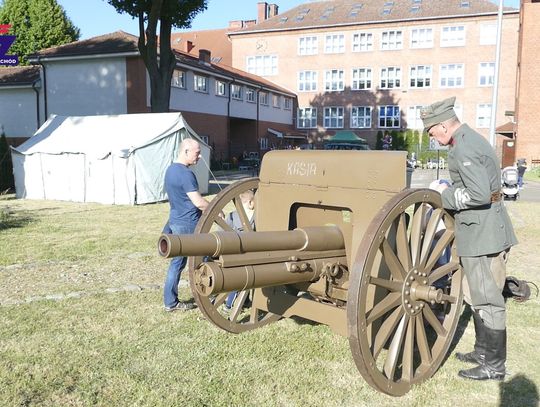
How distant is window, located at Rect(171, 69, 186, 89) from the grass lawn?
2352 cm

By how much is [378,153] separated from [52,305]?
3.73 metres

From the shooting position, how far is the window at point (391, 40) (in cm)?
4519

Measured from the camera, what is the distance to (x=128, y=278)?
6.82 m

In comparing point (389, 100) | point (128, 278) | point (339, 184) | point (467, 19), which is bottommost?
point (128, 278)

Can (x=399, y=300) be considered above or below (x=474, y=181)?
below

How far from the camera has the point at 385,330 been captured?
345 centimetres

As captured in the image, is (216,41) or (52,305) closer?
(52,305)

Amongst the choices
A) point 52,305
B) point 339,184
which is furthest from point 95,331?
point 339,184

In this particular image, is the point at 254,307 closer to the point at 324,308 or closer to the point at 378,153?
the point at 324,308

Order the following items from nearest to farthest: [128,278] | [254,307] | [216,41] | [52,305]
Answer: [254,307] < [52,305] < [128,278] < [216,41]

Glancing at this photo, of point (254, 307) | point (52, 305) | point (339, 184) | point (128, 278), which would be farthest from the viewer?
point (128, 278)

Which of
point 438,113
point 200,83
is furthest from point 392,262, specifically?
point 200,83

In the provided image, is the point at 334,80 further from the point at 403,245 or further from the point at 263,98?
the point at 403,245

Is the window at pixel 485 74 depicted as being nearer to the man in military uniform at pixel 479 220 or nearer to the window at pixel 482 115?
the window at pixel 482 115
